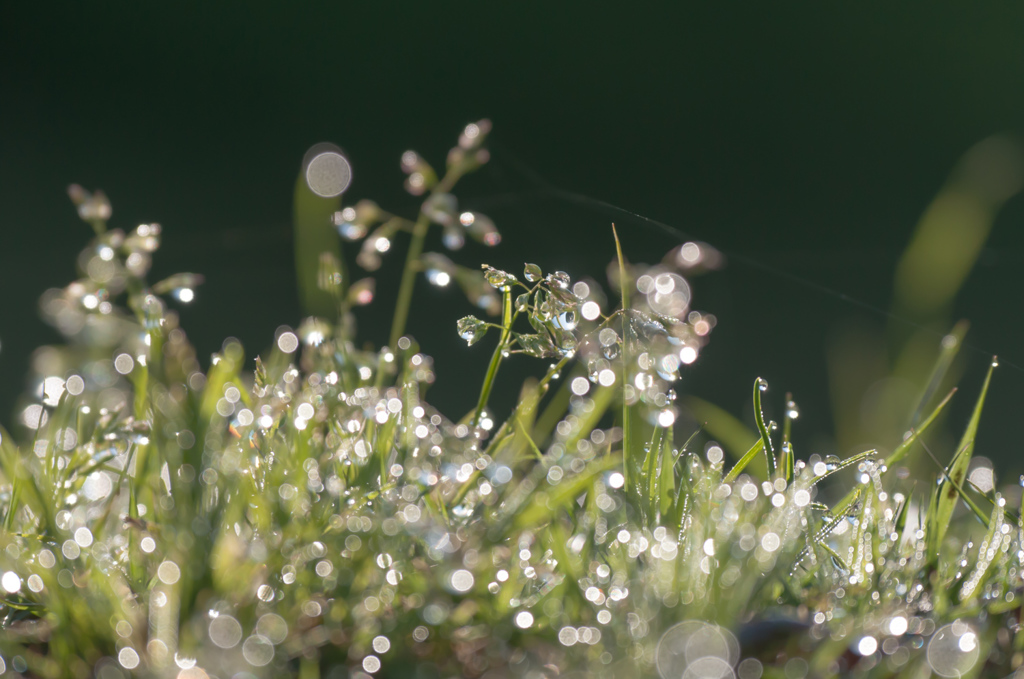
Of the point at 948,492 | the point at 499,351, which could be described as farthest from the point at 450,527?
the point at 948,492

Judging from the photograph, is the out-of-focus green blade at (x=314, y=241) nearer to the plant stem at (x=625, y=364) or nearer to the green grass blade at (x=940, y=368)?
the plant stem at (x=625, y=364)

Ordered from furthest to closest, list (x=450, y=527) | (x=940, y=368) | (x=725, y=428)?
1. (x=725, y=428)
2. (x=940, y=368)
3. (x=450, y=527)

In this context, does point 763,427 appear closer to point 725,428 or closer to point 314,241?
point 725,428

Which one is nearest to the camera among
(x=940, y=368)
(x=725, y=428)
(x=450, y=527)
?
(x=450, y=527)

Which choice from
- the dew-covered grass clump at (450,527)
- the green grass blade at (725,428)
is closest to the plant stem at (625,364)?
the dew-covered grass clump at (450,527)

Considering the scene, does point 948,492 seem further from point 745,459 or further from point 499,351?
point 499,351

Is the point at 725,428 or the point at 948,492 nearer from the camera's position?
the point at 948,492

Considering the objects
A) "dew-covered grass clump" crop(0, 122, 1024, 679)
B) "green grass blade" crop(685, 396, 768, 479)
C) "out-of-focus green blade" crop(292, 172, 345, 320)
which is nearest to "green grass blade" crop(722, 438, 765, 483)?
"dew-covered grass clump" crop(0, 122, 1024, 679)

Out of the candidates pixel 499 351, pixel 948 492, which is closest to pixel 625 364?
pixel 499 351

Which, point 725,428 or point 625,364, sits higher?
point 625,364
